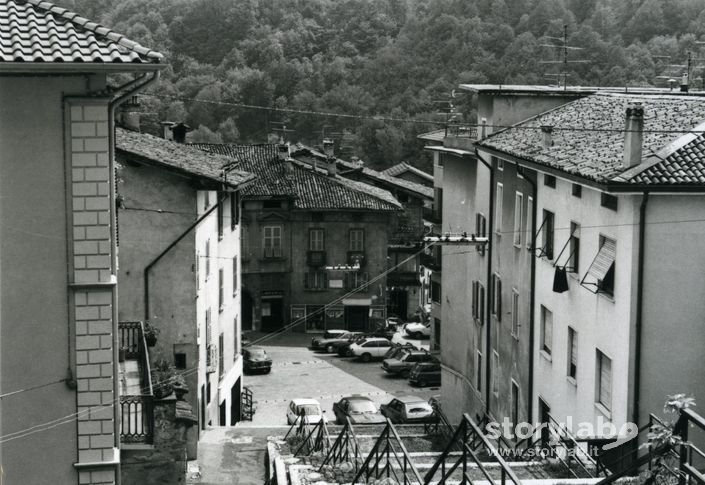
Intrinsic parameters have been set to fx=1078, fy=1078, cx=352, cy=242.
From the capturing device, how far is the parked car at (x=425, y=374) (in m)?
43.0

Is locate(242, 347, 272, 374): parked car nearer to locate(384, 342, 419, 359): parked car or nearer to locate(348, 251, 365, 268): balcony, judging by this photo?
locate(384, 342, 419, 359): parked car

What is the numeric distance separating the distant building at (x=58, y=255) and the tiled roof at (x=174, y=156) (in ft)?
51.9

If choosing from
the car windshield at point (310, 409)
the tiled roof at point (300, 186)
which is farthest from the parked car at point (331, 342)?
the car windshield at point (310, 409)

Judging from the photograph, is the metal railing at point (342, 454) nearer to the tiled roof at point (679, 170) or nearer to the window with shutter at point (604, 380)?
the window with shutter at point (604, 380)

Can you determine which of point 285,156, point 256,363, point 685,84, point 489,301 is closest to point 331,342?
point 256,363

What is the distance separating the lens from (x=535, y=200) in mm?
25344

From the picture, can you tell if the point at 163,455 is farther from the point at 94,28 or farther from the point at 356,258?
the point at 356,258

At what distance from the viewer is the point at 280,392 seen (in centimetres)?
4134

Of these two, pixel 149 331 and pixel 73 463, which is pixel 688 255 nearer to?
pixel 73 463

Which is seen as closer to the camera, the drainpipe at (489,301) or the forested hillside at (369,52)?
the drainpipe at (489,301)

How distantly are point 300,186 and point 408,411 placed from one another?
81.4 ft

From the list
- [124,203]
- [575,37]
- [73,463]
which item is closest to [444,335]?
[124,203]

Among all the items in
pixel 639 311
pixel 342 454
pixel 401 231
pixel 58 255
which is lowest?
pixel 342 454

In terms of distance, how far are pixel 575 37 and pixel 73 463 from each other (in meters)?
57.0
